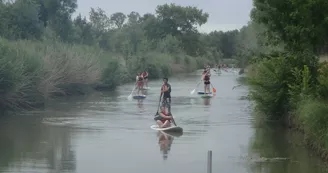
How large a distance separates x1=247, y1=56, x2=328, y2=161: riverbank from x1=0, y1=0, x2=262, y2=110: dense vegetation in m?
4.65

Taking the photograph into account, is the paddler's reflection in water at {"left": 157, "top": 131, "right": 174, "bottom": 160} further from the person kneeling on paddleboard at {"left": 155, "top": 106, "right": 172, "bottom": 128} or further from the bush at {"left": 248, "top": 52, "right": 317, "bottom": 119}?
the bush at {"left": 248, "top": 52, "right": 317, "bottom": 119}

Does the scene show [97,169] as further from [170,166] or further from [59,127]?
[59,127]

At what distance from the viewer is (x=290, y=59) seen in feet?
69.9

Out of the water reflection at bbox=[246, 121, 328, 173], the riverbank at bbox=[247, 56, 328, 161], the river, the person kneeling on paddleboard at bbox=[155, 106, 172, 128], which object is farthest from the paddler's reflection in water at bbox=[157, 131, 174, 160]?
the riverbank at bbox=[247, 56, 328, 161]

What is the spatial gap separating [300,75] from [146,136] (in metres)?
5.24

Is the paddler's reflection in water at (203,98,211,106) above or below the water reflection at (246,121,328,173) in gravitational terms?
above

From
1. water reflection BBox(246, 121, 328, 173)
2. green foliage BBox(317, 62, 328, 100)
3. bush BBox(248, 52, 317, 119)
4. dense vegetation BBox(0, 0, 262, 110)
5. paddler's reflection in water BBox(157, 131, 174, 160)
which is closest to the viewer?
water reflection BBox(246, 121, 328, 173)

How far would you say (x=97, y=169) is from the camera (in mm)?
14484

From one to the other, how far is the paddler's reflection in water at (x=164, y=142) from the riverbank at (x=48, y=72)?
9.53 metres

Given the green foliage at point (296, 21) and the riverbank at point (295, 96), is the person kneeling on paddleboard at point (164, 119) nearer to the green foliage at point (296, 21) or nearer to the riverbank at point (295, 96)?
the riverbank at point (295, 96)

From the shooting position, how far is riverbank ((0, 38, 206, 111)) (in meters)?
27.5

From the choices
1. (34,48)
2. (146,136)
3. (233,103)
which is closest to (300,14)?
(146,136)

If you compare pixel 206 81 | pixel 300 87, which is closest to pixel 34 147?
pixel 300 87

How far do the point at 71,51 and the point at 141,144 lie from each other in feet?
69.4
